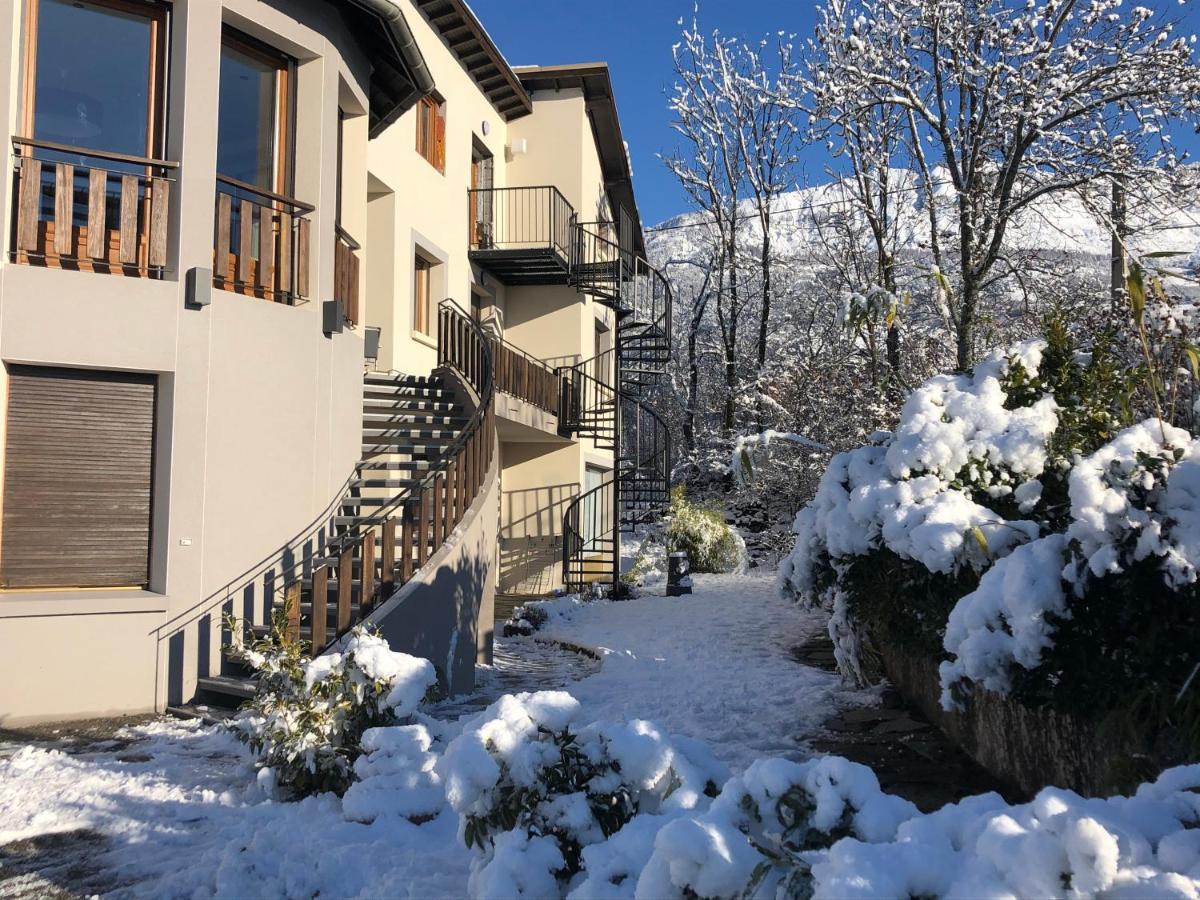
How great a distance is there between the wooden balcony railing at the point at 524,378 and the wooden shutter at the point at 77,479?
6.37m

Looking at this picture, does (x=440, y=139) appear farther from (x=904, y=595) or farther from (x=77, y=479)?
(x=904, y=595)

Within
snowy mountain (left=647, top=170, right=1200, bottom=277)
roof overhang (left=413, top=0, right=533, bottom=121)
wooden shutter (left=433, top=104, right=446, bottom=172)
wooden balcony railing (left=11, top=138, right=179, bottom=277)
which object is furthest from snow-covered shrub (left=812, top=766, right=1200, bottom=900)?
roof overhang (left=413, top=0, right=533, bottom=121)

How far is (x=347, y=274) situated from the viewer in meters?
9.58

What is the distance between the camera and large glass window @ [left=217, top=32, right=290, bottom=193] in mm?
7953

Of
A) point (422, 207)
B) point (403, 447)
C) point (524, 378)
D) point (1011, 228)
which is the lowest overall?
point (403, 447)

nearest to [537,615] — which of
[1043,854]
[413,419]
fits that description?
[413,419]

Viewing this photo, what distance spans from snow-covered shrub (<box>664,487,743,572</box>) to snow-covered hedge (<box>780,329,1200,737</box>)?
1041 centimetres

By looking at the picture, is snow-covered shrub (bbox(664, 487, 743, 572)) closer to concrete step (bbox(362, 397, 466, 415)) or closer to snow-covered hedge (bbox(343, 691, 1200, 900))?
concrete step (bbox(362, 397, 466, 415))

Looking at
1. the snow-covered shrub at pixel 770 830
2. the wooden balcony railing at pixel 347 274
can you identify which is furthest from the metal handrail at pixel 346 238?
the snow-covered shrub at pixel 770 830

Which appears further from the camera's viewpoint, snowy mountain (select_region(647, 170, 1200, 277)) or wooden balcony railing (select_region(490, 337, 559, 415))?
wooden balcony railing (select_region(490, 337, 559, 415))

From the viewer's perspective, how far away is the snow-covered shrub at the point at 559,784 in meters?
2.48

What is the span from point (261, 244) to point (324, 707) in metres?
4.72

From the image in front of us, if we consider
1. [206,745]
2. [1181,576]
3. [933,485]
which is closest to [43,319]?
[206,745]

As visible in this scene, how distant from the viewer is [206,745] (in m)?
5.47
